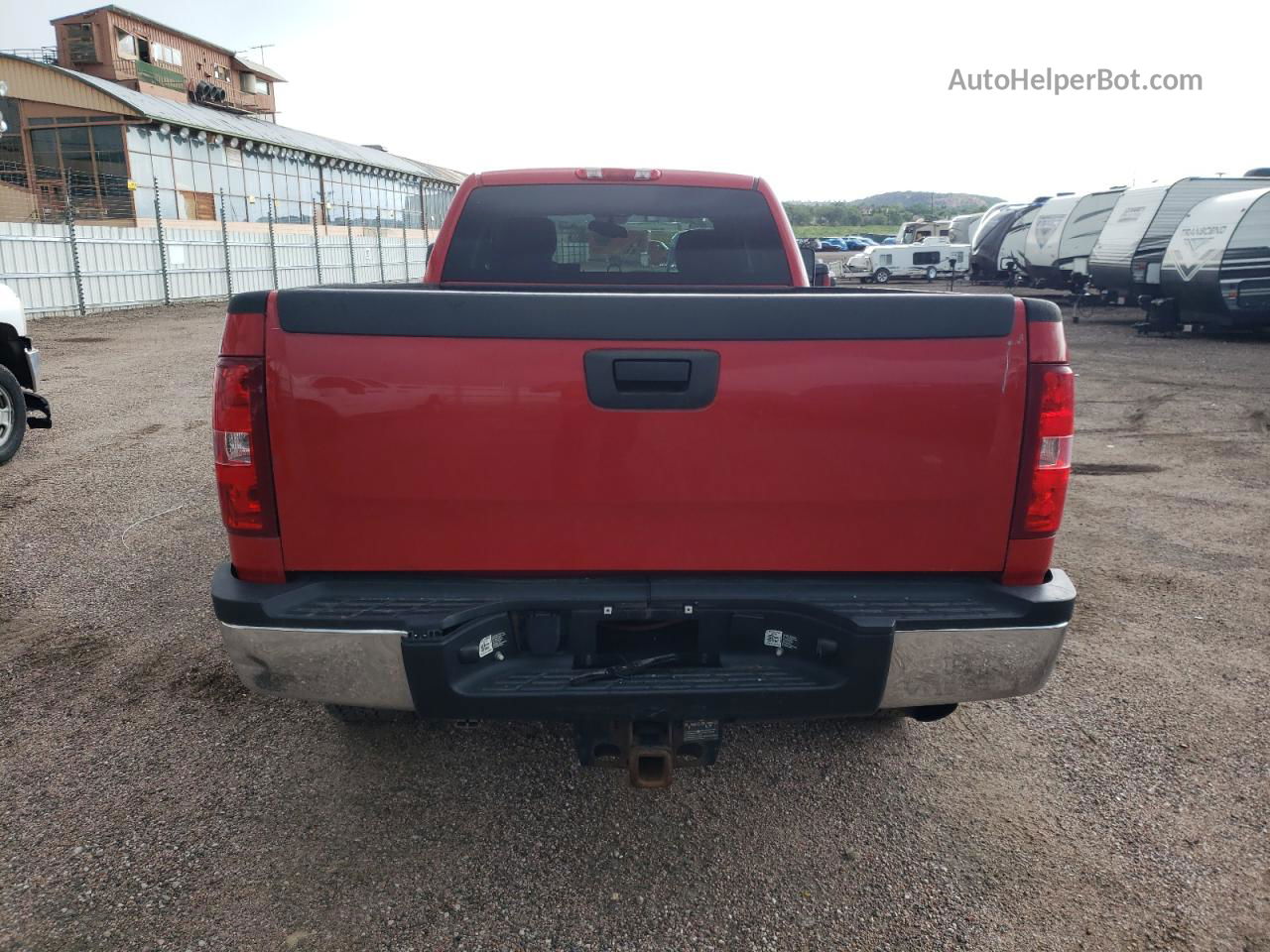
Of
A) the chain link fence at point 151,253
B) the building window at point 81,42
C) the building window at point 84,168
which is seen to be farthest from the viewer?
the building window at point 81,42

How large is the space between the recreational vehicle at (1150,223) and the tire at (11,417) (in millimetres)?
18719

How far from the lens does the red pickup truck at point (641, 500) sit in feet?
7.32

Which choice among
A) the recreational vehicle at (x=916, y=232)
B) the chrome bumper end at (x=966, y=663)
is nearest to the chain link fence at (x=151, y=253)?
the chrome bumper end at (x=966, y=663)

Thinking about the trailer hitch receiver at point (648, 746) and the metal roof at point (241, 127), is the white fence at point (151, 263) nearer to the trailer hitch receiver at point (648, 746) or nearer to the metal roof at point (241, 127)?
the metal roof at point (241, 127)

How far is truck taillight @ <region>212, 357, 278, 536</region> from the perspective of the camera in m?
2.23

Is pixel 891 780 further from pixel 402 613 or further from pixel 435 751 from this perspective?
pixel 402 613

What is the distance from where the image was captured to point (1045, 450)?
2295 mm

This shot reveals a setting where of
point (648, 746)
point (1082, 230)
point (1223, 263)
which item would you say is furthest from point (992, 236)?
point (648, 746)

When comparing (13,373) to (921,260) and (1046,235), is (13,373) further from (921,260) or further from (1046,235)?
(921,260)

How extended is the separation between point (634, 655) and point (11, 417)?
278 inches

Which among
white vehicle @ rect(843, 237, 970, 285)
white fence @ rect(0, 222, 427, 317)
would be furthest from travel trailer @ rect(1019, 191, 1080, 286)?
white fence @ rect(0, 222, 427, 317)

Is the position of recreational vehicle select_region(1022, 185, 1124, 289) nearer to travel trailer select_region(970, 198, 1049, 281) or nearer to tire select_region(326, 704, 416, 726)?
travel trailer select_region(970, 198, 1049, 281)

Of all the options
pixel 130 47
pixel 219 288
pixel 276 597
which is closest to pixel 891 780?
pixel 276 597

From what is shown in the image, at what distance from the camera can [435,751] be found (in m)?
3.21
